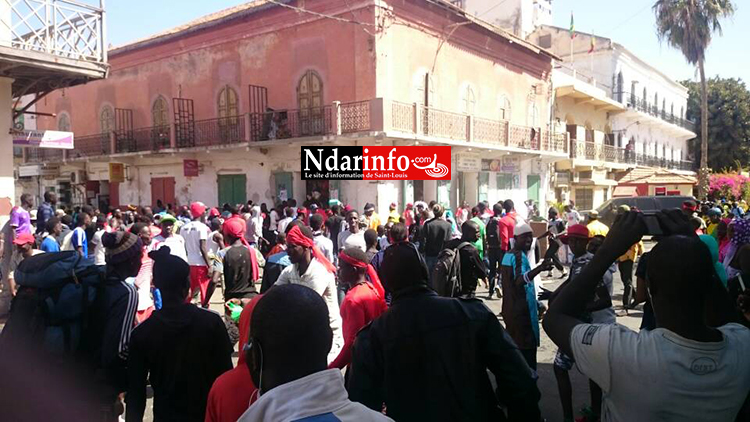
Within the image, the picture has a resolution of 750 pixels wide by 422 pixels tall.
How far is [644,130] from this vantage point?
34.1 meters

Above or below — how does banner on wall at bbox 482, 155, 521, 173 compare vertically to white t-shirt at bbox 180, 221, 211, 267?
above

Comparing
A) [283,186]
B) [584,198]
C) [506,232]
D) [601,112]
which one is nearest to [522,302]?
[506,232]

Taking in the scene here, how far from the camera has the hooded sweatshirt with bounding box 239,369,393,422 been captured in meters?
1.23

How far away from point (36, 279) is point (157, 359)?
0.78m

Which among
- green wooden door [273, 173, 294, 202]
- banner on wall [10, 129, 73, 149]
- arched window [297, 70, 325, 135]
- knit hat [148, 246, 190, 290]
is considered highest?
arched window [297, 70, 325, 135]

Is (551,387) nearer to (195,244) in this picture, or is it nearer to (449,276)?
(449,276)

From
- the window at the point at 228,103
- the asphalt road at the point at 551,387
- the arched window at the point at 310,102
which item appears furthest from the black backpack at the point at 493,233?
the window at the point at 228,103

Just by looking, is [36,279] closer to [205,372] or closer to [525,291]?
[205,372]

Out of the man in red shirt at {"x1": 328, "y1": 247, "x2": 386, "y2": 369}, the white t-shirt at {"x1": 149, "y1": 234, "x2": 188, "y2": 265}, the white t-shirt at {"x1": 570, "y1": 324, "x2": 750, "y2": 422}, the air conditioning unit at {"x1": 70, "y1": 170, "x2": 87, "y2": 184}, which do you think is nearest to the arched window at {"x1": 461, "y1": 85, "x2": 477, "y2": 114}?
the white t-shirt at {"x1": 149, "y1": 234, "x2": 188, "y2": 265}

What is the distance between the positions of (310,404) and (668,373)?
110 centimetres

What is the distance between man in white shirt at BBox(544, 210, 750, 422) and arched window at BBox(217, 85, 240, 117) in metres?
17.4

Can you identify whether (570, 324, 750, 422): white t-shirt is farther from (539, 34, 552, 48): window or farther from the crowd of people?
(539, 34, 552, 48): window

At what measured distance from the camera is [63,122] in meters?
23.5

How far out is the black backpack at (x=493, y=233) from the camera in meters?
8.93
